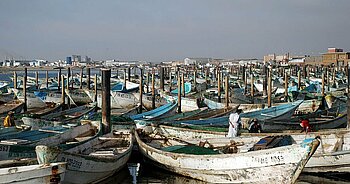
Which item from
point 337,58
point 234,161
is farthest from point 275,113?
point 337,58

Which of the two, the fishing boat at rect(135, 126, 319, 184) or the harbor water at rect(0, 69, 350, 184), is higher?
the fishing boat at rect(135, 126, 319, 184)

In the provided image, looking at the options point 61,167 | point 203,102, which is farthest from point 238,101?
point 61,167

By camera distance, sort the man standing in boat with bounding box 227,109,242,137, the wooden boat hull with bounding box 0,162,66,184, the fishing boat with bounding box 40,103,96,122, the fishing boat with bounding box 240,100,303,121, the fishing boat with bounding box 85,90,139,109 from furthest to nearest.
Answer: the fishing boat with bounding box 85,90,139,109
the fishing boat with bounding box 40,103,96,122
the fishing boat with bounding box 240,100,303,121
the man standing in boat with bounding box 227,109,242,137
the wooden boat hull with bounding box 0,162,66,184

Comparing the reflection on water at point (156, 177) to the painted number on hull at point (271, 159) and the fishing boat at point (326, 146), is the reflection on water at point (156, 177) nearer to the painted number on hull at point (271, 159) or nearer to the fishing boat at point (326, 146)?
the fishing boat at point (326, 146)

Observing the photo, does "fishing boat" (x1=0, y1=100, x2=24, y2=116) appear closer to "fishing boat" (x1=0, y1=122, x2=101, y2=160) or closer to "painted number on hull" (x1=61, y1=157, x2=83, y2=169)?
"fishing boat" (x1=0, y1=122, x2=101, y2=160)

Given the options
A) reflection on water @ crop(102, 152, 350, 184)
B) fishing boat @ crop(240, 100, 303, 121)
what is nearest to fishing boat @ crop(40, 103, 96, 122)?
reflection on water @ crop(102, 152, 350, 184)

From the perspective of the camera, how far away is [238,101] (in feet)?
93.5

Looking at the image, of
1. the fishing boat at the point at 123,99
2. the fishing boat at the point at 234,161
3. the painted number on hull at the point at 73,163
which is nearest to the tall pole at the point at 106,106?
the fishing boat at the point at 234,161

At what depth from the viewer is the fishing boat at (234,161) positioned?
9.73 metres

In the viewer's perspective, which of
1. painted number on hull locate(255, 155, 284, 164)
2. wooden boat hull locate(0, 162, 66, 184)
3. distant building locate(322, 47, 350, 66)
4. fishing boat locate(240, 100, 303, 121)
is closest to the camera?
wooden boat hull locate(0, 162, 66, 184)

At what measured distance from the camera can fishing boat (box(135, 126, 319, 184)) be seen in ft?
31.9

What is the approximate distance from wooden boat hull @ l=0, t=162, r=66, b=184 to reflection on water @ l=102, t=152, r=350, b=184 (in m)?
4.10

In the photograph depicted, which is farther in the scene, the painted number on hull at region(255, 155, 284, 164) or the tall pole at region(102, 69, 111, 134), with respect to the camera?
the tall pole at region(102, 69, 111, 134)

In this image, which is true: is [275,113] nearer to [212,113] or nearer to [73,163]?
[212,113]
